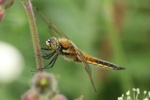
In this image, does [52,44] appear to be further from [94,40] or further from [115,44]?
[94,40]

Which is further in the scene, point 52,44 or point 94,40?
point 94,40

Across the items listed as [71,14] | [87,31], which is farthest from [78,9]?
[87,31]

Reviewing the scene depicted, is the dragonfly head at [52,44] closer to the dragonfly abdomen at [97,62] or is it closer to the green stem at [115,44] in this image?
the dragonfly abdomen at [97,62]

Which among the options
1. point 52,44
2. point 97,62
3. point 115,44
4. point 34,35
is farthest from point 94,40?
point 34,35

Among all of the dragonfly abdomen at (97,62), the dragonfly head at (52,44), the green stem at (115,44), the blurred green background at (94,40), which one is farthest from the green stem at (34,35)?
the green stem at (115,44)

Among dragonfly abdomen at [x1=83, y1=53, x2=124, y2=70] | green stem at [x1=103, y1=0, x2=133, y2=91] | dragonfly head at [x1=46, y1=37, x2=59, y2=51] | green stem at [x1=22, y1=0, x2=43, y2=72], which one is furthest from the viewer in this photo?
green stem at [x1=103, y1=0, x2=133, y2=91]

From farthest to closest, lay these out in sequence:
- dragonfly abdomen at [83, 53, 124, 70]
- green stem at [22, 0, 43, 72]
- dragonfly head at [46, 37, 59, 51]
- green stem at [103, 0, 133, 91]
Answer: green stem at [103, 0, 133, 91] → dragonfly abdomen at [83, 53, 124, 70] → dragonfly head at [46, 37, 59, 51] → green stem at [22, 0, 43, 72]

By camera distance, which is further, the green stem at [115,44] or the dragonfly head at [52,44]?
the green stem at [115,44]

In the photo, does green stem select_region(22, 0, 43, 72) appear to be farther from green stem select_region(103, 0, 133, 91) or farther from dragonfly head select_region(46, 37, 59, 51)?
green stem select_region(103, 0, 133, 91)

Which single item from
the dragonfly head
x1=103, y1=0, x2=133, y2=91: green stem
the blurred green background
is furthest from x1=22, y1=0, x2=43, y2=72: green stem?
x1=103, y1=0, x2=133, y2=91: green stem

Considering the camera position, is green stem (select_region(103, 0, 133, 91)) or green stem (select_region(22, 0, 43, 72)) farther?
green stem (select_region(103, 0, 133, 91))
